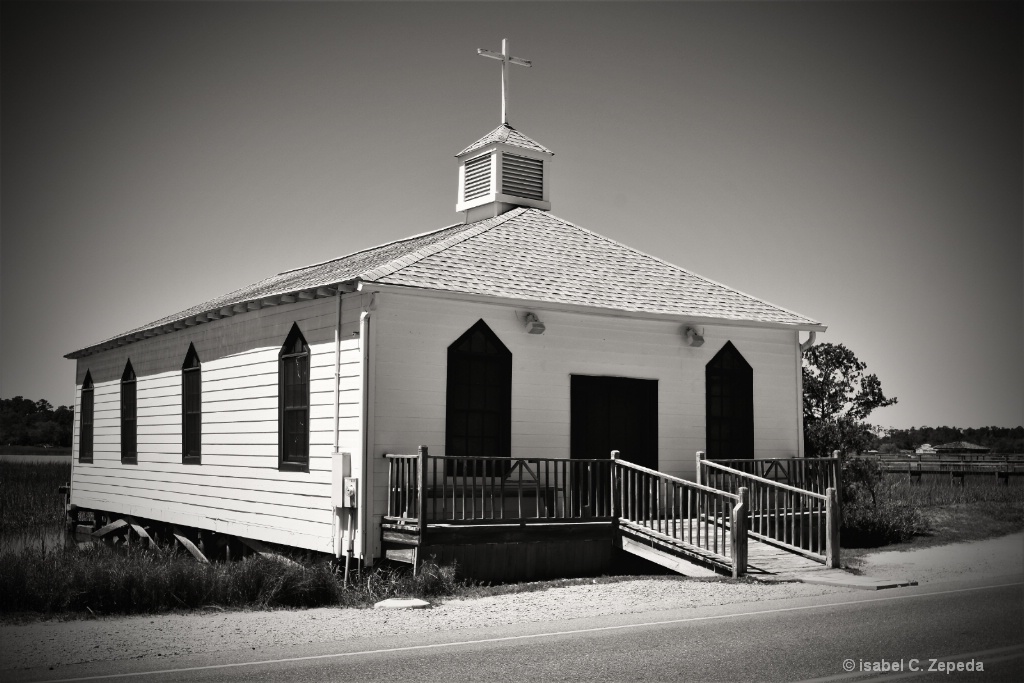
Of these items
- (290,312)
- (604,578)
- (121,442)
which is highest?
(290,312)

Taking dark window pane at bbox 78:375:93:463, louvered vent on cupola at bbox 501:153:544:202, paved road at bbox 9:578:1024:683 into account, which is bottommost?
paved road at bbox 9:578:1024:683

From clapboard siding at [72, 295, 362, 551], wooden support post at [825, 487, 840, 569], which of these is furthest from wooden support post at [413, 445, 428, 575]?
wooden support post at [825, 487, 840, 569]

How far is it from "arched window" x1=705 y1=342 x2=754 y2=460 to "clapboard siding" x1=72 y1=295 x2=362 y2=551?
22.5ft

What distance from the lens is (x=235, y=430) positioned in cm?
1841

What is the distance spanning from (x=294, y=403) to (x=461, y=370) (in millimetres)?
2797

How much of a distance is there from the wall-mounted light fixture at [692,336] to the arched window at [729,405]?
1.74 feet

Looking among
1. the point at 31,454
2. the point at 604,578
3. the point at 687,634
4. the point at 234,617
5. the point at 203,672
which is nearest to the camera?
the point at 203,672

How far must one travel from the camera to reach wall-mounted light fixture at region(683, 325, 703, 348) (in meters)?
18.4

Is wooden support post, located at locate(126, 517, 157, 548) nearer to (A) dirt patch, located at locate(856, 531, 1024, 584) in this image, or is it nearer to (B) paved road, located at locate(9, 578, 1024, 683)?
(B) paved road, located at locate(9, 578, 1024, 683)

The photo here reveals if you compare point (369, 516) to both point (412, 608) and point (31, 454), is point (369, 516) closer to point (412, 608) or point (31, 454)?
point (412, 608)

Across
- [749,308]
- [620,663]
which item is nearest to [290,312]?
[749,308]

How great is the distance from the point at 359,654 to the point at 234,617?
3107mm

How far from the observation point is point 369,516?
14883 mm

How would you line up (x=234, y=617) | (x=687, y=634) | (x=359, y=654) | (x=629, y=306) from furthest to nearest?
(x=629, y=306) → (x=234, y=617) → (x=687, y=634) → (x=359, y=654)
